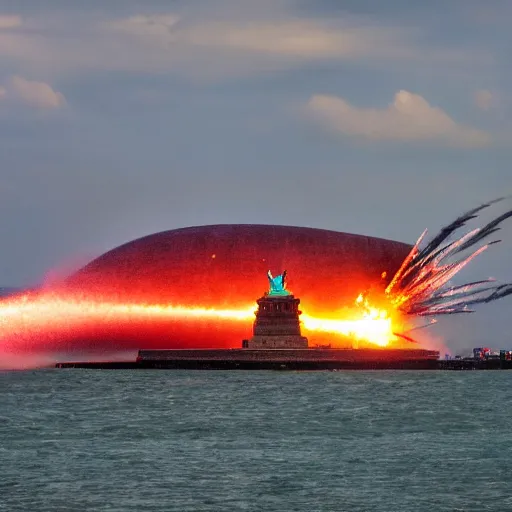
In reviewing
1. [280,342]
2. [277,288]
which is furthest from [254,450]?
[277,288]

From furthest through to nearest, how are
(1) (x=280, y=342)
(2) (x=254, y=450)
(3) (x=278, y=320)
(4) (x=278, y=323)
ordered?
(4) (x=278, y=323), (3) (x=278, y=320), (1) (x=280, y=342), (2) (x=254, y=450)

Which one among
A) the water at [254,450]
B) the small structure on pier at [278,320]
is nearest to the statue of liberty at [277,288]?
the small structure on pier at [278,320]

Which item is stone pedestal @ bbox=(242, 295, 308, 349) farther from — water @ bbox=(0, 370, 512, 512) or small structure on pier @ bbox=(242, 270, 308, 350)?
water @ bbox=(0, 370, 512, 512)

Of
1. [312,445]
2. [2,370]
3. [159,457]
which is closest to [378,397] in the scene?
[312,445]

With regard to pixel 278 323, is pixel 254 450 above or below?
below

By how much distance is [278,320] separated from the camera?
546 feet

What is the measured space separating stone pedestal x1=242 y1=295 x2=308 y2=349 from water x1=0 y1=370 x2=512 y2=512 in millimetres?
43186

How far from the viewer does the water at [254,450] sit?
56844mm

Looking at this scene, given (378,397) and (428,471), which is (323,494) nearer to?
(428,471)

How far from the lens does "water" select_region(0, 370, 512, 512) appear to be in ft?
186

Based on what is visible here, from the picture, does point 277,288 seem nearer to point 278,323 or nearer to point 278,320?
point 278,320

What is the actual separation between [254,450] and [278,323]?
95106mm

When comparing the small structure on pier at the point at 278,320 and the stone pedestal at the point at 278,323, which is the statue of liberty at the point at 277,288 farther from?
the stone pedestal at the point at 278,323

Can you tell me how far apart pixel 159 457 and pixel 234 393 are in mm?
48834
